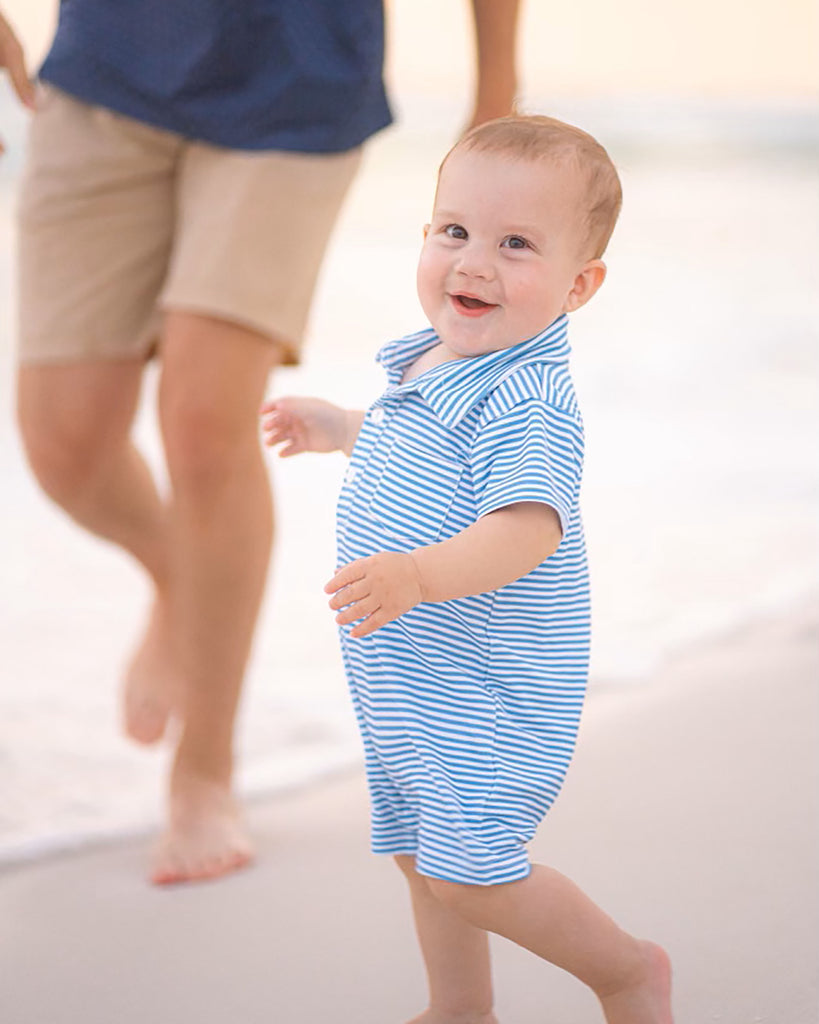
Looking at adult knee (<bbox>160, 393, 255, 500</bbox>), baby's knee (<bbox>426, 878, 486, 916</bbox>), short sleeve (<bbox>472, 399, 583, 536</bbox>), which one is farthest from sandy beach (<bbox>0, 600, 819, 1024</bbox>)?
short sleeve (<bbox>472, 399, 583, 536</bbox>)

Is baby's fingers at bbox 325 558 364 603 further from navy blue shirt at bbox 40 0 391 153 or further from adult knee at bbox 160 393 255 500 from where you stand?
navy blue shirt at bbox 40 0 391 153

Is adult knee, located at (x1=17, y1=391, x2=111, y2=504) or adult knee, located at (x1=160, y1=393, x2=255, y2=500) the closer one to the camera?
adult knee, located at (x1=160, y1=393, x2=255, y2=500)

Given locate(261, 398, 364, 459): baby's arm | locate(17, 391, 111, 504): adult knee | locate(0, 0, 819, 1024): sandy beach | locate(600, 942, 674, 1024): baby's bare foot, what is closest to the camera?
locate(600, 942, 674, 1024): baby's bare foot

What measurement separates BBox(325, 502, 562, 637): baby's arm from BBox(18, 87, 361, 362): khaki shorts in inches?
33.8

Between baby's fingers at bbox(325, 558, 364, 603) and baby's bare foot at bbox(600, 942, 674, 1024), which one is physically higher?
baby's fingers at bbox(325, 558, 364, 603)

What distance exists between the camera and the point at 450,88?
1543 centimetres

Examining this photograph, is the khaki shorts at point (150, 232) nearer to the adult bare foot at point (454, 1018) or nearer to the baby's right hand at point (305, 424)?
the baby's right hand at point (305, 424)

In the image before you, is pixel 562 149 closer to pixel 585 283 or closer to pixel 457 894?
pixel 585 283

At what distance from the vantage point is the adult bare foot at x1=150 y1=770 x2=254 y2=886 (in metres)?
2.05

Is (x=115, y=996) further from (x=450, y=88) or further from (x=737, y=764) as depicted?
(x=450, y=88)

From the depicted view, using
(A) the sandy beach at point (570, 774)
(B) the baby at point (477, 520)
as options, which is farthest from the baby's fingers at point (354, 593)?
(A) the sandy beach at point (570, 774)

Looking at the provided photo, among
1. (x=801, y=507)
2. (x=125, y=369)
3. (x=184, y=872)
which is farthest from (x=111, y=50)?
(x=801, y=507)

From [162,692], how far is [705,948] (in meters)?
1.10

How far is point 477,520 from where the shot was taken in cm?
128
